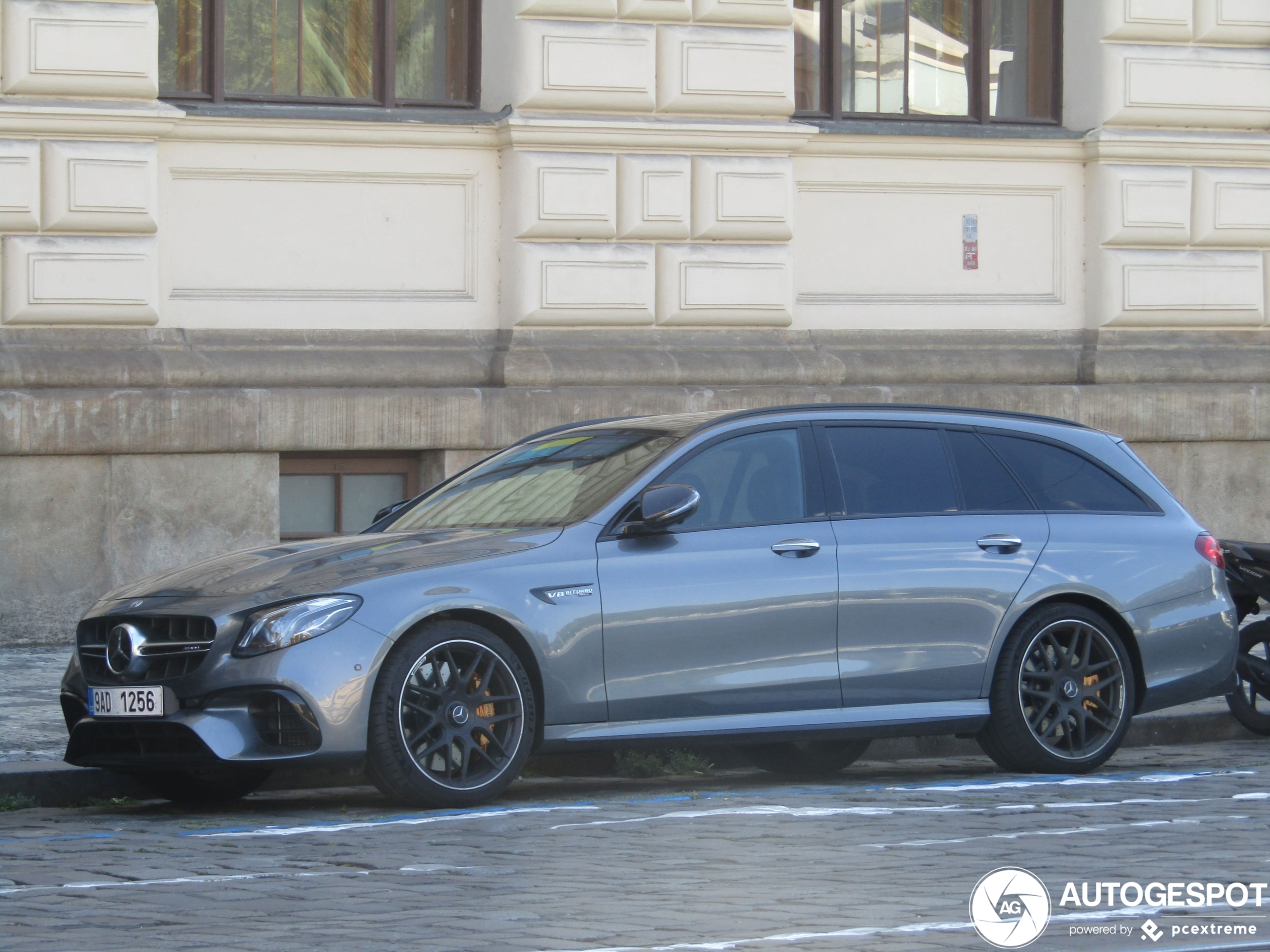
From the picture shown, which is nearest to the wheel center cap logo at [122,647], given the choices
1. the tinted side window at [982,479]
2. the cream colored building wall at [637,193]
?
the tinted side window at [982,479]

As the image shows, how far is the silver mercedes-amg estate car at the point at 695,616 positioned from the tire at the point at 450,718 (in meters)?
0.01

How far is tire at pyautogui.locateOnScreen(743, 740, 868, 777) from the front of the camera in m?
9.02

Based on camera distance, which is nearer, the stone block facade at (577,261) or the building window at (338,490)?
the stone block facade at (577,261)

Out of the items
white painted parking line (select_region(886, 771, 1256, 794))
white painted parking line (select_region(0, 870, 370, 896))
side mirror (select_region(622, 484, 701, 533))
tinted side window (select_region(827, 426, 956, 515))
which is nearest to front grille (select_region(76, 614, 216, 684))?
white painted parking line (select_region(0, 870, 370, 896))

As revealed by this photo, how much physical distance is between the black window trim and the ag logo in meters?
2.24

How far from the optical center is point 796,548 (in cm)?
808

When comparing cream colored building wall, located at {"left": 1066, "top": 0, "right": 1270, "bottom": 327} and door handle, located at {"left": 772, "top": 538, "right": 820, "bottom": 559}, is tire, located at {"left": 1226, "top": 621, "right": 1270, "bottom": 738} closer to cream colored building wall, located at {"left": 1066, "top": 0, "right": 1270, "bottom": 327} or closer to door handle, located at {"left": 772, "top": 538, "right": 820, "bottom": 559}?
door handle, located at {"left": 772, "top": 538, "right": 820, "bottom": 559}

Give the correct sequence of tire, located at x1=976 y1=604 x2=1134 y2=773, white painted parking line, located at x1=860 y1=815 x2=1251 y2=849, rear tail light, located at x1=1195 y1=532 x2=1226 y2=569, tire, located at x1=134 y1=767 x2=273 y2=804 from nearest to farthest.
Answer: white painted parking line, located at x1=860 y1=815 x2=1251 y2=849 < tire, located at x1=134 y1=767 x2=273 y2=804 < tire, located at x1=976 y1=604 x2=1134 y2=773 < rear tail light, located at x1=1195 y1=532 x2=1226 y2=569

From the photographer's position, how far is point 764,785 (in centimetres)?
847

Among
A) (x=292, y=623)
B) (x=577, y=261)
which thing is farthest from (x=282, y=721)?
(x=577, y=261)

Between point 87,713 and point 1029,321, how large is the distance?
9.23 m

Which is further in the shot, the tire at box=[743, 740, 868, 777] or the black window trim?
the tire at box=[743, 740, 868, 777]

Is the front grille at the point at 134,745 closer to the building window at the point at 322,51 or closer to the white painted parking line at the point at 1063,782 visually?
the white painted parking line at the point at 1063,782

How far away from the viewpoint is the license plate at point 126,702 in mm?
7422
